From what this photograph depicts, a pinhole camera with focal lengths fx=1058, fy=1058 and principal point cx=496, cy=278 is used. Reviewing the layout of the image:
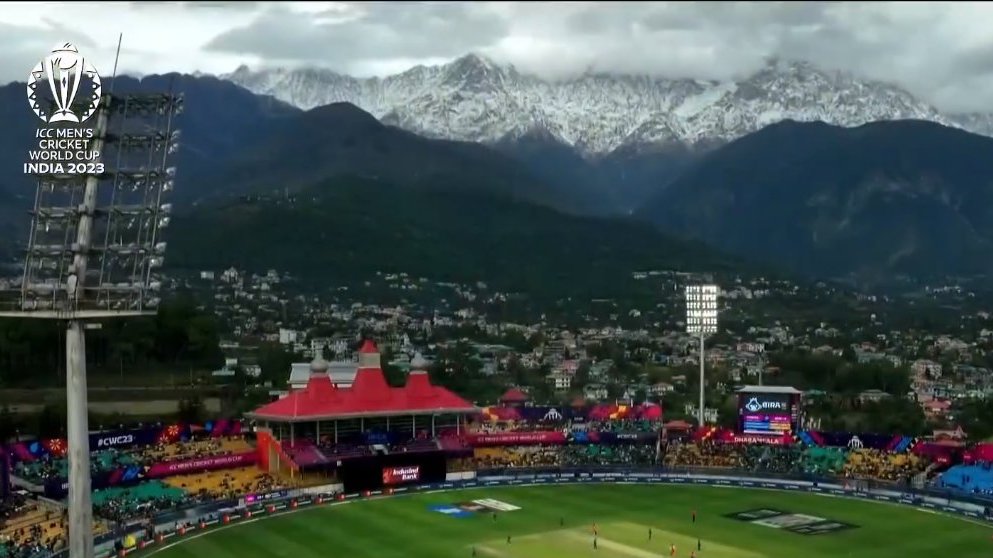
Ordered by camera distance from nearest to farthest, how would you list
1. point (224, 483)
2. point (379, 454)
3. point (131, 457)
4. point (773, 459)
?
point (224, 483), point (131, 457), point (379, 454), point (773, 459)

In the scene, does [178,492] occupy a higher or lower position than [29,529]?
higher

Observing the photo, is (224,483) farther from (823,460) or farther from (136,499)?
(823,460)

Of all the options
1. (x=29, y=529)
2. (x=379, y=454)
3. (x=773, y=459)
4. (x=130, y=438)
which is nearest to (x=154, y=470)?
(x=130, y=438)

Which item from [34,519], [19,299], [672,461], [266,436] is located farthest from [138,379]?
[19,299]

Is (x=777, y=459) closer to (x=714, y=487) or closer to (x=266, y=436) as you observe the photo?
(x=714, y=487)

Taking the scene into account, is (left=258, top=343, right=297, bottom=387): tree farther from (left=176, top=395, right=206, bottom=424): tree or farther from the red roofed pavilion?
the red roofed pavilion

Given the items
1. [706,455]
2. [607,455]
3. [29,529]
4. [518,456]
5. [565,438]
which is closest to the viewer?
[29,529]
